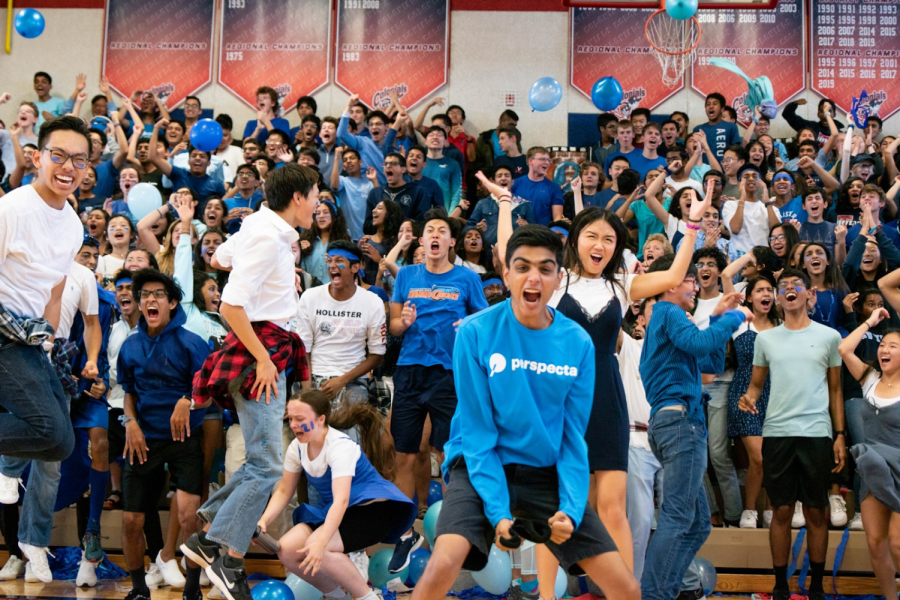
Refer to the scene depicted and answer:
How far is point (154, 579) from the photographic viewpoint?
5840mm

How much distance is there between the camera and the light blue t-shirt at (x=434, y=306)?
6.25 m

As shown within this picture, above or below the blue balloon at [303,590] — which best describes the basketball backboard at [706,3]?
above

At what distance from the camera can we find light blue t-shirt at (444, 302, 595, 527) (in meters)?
3.29

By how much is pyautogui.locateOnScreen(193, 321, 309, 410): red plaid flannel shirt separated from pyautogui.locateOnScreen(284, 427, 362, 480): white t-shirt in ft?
1.69

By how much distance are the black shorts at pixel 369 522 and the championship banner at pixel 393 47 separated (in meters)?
9.34

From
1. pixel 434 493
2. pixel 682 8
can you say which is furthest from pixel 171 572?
pixel 682 8

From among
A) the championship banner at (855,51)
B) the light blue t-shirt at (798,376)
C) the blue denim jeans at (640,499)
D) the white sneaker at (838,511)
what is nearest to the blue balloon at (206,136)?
the light blue t-shirt at (798,376)

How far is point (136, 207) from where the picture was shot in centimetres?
895

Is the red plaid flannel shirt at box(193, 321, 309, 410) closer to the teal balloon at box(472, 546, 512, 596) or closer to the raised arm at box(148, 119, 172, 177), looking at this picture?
the teal balloon at box(472, 546, 512, 596)

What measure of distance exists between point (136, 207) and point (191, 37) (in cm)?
582

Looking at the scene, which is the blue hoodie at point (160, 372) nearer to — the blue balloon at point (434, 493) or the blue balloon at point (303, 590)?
the blue balloon at point (303, 590)

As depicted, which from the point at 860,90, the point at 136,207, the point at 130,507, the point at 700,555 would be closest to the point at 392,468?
the point at 130,507

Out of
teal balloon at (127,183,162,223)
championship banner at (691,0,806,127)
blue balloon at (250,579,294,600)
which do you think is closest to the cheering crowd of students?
blue balloon at (250,579,294,600)

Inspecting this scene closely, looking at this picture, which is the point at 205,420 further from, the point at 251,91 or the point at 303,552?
the point at 251,91
